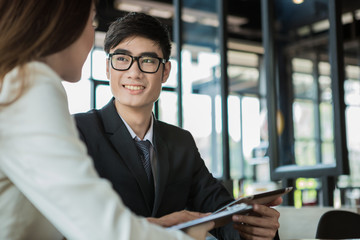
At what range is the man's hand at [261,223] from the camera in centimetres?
143

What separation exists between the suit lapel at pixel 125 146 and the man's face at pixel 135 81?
0.08m

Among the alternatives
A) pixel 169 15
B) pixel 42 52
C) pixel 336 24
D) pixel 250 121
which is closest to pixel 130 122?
pixel 42 52

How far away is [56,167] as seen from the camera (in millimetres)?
674

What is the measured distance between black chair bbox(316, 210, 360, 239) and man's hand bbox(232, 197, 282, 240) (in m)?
0.78

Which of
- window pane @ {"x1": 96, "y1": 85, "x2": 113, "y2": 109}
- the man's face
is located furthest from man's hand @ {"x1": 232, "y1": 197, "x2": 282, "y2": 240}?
window pane @ {"x1": 96, "y1": 85, "x2": 113, "y2": 109}

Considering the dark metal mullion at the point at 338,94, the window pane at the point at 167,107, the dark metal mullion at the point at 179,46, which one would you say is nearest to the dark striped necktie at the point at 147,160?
the dark metal mullion at the point at 338,94

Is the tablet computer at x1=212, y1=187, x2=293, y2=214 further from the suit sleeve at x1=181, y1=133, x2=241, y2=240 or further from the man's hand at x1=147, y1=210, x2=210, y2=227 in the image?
the suit sleeve at x1=181, y1=133, x2=241, y2=240

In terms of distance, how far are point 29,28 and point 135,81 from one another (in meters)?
0.91

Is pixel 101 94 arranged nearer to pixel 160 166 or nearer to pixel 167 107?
pixel 167 107

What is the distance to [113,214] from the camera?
0.68 meters

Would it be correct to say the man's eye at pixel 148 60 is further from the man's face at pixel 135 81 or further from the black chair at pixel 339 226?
the black chair at pixel 339 226

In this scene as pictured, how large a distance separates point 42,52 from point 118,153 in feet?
2.75

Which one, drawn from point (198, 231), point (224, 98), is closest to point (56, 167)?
point (198, 231)

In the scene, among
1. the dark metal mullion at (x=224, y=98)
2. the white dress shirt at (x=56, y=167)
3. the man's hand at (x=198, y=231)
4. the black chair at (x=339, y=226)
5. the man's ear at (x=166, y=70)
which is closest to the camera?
the white dress shirt at (x=56, y=167)
